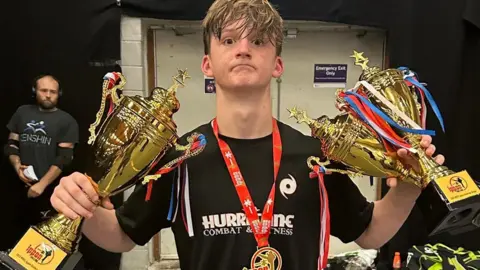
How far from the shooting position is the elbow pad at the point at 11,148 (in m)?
3.15

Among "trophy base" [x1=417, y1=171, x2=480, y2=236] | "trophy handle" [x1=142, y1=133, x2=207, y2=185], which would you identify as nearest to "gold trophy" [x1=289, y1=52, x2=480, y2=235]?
"trophy base" [x1=417, y1=171, x2=480, y2=236]

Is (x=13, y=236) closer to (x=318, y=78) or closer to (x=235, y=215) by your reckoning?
(x=318, y=78)

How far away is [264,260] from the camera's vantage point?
3.58 feet

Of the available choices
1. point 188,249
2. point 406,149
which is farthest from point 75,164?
point 406,149

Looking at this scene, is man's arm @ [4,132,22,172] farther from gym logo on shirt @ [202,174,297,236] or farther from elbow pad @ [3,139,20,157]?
gym logo on shirt @ [202,174,297,236]

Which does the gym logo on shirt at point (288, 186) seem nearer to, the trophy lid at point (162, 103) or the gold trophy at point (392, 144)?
the gold trophy at point (392, 144)

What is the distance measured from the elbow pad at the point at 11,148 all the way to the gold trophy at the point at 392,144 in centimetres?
256

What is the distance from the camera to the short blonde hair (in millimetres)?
1127

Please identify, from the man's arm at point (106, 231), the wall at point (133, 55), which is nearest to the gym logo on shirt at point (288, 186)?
the man's arm at point (106, 231)

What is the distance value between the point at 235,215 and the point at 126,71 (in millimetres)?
2353

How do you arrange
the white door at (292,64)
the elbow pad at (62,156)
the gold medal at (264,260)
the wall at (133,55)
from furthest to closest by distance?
the white door at (292,64)
the wall at (133,55)
the elbow pad at (62,156)
the gold medal at (264,260)

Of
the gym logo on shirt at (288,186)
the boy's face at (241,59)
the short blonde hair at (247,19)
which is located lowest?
the gym logo on shirt at (288,186)

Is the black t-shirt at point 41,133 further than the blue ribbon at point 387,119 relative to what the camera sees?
Yes

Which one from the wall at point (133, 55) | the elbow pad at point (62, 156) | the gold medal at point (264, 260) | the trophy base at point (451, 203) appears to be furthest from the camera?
the wall at point (133, 55)
